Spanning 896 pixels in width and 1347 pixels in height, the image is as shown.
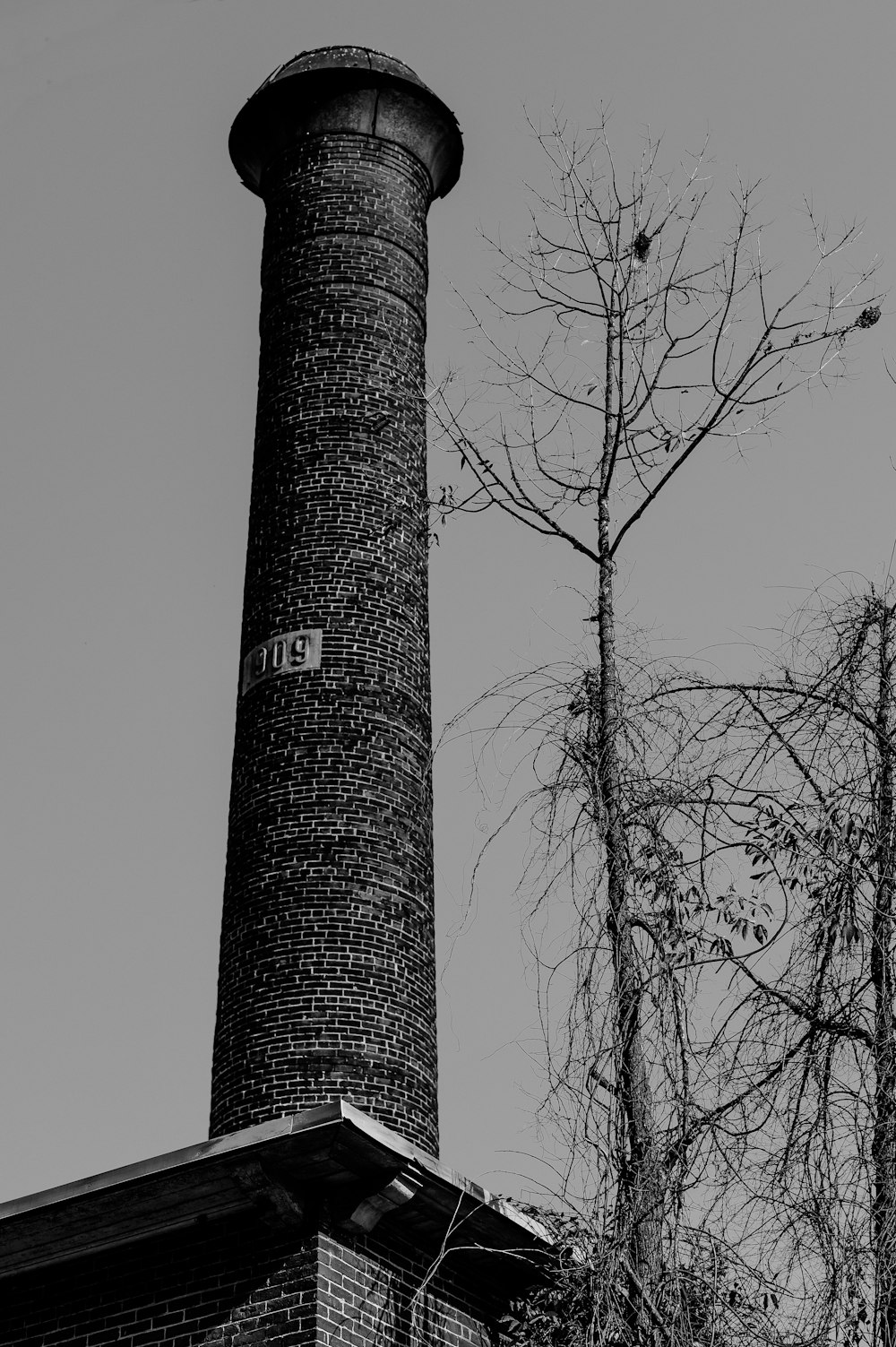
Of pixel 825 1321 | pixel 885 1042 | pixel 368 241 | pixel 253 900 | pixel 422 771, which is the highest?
pixel 368 241

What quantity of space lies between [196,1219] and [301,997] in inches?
107

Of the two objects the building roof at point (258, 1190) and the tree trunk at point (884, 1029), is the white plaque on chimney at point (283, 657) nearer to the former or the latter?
the building roof at point (258, 1190)

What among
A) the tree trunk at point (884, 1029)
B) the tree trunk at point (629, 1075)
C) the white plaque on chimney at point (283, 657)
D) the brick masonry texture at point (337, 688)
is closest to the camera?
the tree trunk at point (884, 1029)

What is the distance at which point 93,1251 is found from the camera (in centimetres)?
928

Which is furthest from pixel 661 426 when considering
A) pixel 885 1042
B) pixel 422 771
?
pixel 422 771

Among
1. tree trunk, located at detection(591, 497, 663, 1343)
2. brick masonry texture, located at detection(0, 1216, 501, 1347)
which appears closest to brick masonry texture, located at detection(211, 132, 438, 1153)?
brick masonry texture, located at detection(0, 1216, 501, 1347)

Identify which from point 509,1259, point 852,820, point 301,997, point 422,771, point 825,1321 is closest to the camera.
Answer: point 825,1321

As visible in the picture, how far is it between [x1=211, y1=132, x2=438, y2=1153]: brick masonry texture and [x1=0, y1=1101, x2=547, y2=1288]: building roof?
6.93 ft

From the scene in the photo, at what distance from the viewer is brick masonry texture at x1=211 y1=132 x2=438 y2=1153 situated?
11.7 metres

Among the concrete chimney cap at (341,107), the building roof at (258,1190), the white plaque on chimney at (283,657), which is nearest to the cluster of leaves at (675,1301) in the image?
the building roof at (258,1190)

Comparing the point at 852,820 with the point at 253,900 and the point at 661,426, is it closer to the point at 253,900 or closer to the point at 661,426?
the point at 661,426

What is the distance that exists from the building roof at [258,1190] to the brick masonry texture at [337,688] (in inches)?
83.1

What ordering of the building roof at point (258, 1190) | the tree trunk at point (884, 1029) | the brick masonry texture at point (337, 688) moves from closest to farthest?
the tree trunk at point (884, 1029), the building roof at point (258, 1190), the brick masonry texture at point (337, 688)

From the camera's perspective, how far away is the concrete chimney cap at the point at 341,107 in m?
15.5
